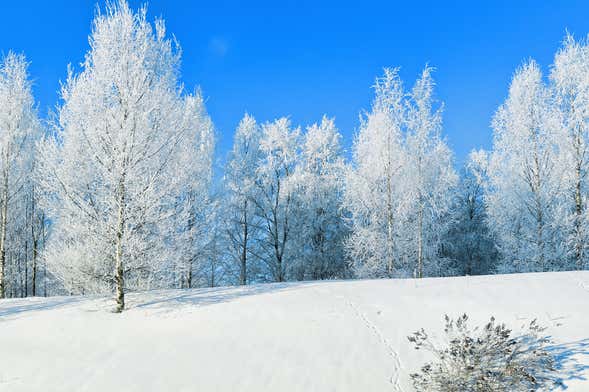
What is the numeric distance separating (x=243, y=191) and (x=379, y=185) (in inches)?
300

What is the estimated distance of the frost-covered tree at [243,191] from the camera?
2203 centimetres

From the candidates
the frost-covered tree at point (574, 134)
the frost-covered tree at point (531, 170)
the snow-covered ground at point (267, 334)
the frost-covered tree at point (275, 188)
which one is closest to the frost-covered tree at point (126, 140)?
the snow-covered ground at point (267, 334)

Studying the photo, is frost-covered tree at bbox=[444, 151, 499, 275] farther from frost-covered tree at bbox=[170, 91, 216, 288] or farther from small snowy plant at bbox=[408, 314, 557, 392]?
small snowy plant at bbox=[408, 314, 557, 392]

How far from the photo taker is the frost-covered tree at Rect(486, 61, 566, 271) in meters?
16.8

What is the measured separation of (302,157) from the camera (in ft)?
78.7

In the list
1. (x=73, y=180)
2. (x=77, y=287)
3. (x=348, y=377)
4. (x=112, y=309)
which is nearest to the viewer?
(x=348, y=377)

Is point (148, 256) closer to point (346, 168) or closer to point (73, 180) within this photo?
point (73, 180)

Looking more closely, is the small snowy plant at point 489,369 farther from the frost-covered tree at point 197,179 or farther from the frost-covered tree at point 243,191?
the frost-covered tree at point 243,191

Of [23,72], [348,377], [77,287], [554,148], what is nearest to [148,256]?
[348,377]

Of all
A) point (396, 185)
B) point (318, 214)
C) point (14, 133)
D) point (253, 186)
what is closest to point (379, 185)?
point (396, 185)

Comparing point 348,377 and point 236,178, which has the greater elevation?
point 236,178

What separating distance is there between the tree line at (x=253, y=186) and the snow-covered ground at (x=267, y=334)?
1562mm

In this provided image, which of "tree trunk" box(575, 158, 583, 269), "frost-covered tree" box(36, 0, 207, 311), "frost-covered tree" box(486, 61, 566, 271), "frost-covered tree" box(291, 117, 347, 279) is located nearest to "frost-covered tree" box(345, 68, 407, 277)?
"frost-covered tree" box(291, 117, 347, 279)

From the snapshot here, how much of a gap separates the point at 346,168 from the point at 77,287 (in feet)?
44.8
